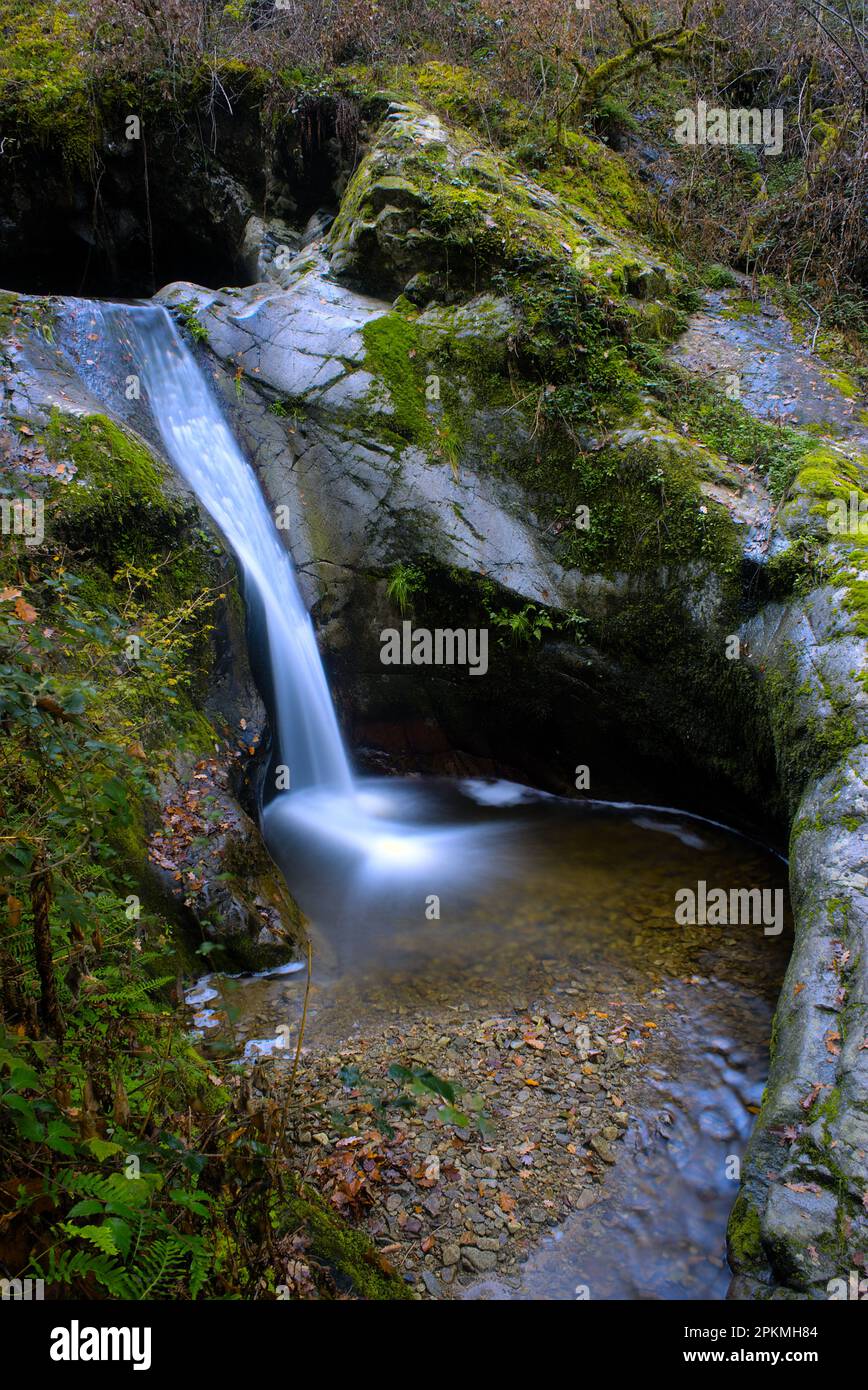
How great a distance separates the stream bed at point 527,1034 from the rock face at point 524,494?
4.21ft

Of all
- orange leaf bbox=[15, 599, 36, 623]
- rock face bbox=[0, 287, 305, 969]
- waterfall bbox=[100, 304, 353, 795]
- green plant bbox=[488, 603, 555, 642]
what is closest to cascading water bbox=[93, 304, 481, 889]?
waterfall bbox=[100, 304, 353, 795]

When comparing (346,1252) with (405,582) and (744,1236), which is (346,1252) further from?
(405,582)

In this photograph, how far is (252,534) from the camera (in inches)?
321

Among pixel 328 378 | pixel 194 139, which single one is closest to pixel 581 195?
pixel 328 378

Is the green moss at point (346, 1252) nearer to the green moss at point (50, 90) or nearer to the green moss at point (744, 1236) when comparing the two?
the green moss at point (744, 1236)

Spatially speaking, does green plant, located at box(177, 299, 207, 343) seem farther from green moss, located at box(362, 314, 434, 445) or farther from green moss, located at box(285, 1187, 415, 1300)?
green moss, located at box(285, 1187, 415, 1300)

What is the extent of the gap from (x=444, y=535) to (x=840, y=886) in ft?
16.4

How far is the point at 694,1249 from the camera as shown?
12.1 feet

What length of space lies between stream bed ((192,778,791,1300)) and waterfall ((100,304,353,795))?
644 millimetres

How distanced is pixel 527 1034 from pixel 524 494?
5.26m

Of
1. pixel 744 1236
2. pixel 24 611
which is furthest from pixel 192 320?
pixel 744 1236

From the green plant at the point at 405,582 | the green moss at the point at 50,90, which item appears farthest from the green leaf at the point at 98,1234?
the green moss at the point at 50,90

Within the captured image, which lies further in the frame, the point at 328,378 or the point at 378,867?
the point at 328,378

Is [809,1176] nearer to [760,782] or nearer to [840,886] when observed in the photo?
[840,886]
